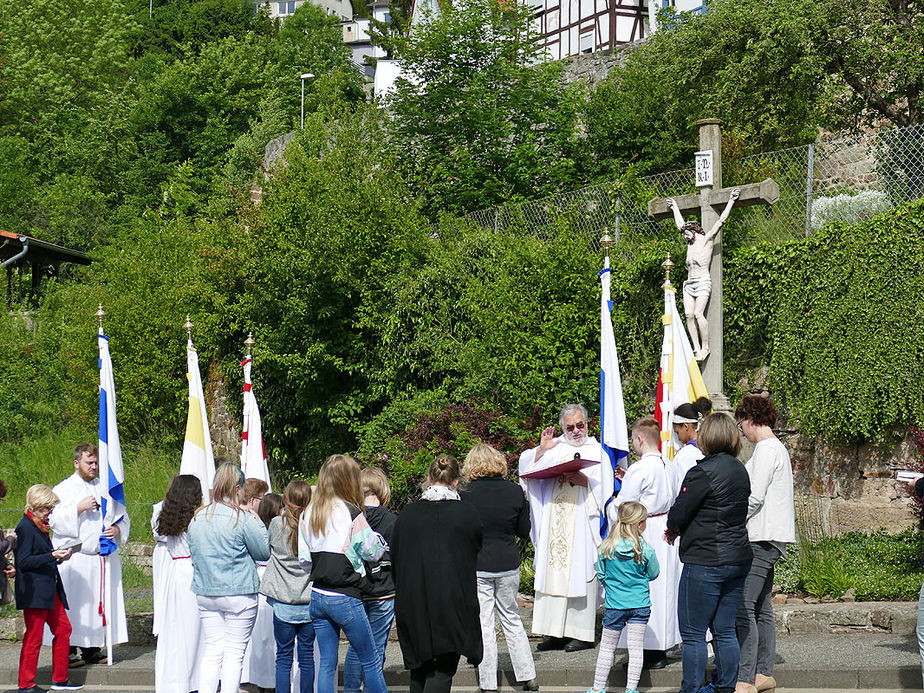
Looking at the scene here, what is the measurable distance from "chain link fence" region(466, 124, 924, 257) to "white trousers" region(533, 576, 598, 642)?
5.45 meters

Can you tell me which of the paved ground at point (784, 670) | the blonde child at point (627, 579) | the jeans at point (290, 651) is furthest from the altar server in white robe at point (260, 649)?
the blonde child at point (627, 579)

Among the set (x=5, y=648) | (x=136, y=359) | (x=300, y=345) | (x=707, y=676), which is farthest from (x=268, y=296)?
(x=707, y=676)

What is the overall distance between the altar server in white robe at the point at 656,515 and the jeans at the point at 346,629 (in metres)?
2.00

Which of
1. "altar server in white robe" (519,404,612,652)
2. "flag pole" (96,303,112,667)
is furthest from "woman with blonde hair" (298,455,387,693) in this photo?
"flag pole" (96,303,112,667)

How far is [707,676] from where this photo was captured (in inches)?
325

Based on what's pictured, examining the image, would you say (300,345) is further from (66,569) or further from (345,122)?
(66,569)

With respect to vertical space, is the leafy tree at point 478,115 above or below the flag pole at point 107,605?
above

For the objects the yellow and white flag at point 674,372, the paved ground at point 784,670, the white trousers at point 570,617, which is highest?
the yellow and white flag at point 674,372

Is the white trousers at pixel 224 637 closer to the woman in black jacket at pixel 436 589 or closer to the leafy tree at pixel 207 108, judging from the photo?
the woman in black jacket at pixel 436 589

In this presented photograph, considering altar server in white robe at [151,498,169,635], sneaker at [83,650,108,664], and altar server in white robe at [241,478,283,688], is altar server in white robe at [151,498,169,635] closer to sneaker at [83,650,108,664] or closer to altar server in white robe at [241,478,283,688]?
altar server in white robe at [241,478,283,688]

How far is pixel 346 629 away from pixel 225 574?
2.97ft

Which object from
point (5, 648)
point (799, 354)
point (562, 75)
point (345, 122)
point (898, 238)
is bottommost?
point (5, 648)

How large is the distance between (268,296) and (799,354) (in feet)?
28.0

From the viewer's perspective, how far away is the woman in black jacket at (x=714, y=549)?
7.08 m
